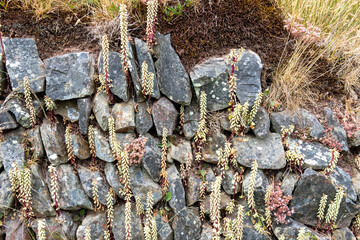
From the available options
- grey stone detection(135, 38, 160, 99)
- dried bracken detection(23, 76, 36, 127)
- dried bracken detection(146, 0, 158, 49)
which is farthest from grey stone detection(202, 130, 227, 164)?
dried bracken detection(23, 76, 36, 127)

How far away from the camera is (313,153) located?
185 inches

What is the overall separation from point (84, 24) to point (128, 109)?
1748 millimetres

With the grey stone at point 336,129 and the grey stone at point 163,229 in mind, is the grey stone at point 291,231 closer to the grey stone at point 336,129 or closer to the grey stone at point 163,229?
the grey stone at point 336,129

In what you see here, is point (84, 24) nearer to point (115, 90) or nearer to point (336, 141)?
point (115, 90)

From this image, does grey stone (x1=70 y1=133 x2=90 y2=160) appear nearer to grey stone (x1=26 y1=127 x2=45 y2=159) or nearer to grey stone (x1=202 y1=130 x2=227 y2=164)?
grey stone (x1=26 y1=127 x2=45 y2=159)

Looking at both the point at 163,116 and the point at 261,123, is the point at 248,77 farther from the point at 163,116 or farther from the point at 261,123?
the point at 163,116

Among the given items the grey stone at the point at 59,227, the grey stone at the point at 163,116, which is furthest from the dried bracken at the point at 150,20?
the grey stone at the point at 59,227

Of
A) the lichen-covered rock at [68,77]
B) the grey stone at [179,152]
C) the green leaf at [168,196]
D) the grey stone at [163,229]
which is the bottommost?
the grey stone at [163,229]

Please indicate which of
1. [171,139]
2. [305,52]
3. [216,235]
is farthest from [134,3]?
[216,235]

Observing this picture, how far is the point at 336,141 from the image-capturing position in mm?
4773

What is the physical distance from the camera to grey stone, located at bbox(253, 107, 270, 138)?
185 inches

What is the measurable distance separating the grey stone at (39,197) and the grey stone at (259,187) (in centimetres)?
300

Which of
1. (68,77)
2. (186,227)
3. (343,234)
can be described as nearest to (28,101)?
(68,77)

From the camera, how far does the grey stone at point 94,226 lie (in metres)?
4.52
